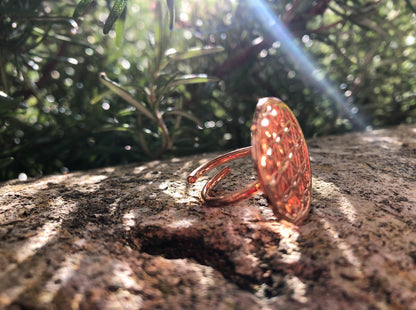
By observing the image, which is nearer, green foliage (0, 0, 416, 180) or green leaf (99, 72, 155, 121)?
green leaf (99, 72, 155, 121)

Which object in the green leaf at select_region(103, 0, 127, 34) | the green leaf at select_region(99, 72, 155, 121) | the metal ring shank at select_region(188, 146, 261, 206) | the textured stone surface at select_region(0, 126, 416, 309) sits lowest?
the textured stone surface at select_region(0, 126, 416, 309)

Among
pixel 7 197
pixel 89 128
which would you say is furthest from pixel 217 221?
pixel 89 128

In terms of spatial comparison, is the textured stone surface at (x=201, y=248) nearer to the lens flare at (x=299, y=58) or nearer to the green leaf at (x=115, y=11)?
the green leaf at (x=115, y=11)

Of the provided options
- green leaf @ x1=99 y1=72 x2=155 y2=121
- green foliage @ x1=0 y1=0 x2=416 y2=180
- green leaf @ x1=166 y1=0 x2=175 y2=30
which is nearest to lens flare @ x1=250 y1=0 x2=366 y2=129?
green foliage @ x1=0 y1=0 x2=416 y2=180

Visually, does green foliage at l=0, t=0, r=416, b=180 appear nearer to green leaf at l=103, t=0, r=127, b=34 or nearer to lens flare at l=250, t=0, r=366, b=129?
lens flare at l=250, t=0, r=366, b=129

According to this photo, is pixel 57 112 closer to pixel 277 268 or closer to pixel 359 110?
pixel 277 268

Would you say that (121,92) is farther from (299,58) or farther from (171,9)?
(299,58)

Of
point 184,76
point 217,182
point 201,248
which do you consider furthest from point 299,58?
point 201,248

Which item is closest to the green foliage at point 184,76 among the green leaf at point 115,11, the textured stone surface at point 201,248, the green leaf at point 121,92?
the green leaf at point 121,92
